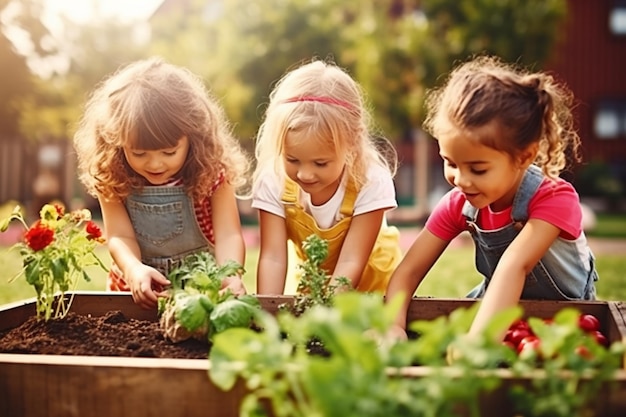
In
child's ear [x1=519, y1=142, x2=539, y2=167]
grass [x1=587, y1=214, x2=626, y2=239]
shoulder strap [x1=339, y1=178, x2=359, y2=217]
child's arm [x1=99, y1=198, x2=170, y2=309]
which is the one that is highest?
child's ear [x1=519, y1=142, x2=539, y2=167]

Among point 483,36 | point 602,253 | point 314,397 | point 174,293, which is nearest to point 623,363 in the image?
point 314,397

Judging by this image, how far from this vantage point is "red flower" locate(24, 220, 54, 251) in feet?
8.46

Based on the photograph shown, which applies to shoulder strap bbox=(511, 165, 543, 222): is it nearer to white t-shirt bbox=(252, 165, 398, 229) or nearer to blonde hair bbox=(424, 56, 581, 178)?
blonde hair bbox=(424, 56, 581, 178)

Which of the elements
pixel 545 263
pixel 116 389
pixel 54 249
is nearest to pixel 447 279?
pixel 545 263

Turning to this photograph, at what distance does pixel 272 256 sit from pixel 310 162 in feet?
1.69

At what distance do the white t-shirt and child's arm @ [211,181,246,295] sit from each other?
105 mm

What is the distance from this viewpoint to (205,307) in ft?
7.77

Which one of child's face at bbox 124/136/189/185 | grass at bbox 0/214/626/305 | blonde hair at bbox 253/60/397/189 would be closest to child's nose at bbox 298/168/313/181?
blonde hair at bbox 253/60/397/189

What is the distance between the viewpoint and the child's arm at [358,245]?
3170 mm

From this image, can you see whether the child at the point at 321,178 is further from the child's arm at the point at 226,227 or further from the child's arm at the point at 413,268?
the child's arm at the point at 413,268

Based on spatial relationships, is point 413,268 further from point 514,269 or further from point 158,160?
point 158,160

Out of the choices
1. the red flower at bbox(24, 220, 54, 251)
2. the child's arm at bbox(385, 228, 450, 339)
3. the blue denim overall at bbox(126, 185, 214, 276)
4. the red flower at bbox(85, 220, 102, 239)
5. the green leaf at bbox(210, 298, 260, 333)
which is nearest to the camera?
the green leaf at bbox(210, 298, 260, 333)

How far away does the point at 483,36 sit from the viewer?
1552 cm

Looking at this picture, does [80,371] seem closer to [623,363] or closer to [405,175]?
[623,363]
